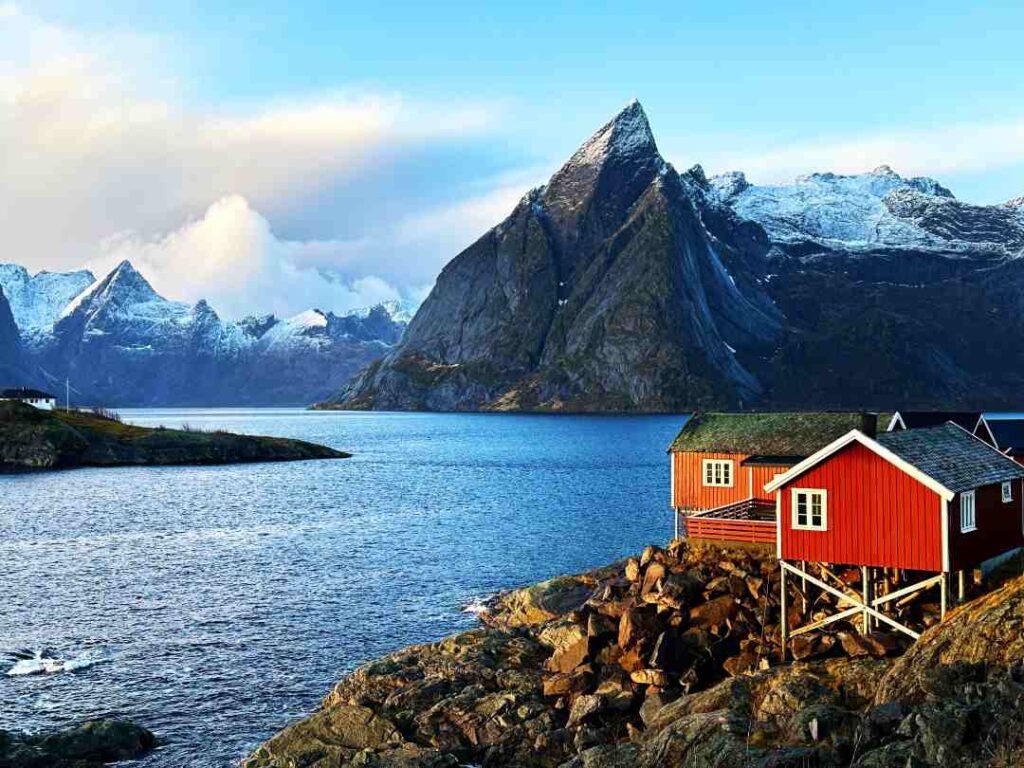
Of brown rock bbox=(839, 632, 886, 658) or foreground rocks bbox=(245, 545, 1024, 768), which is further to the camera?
brown rock bbox=(839, 632, 886, 658)

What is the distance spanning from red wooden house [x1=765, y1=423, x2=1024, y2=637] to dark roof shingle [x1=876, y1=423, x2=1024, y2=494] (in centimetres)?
6

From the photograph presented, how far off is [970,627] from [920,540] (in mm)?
7500

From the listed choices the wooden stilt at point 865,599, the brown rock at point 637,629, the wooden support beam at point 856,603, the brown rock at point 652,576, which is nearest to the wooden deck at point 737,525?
the brown rock at point 652,576

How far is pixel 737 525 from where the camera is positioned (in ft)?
132

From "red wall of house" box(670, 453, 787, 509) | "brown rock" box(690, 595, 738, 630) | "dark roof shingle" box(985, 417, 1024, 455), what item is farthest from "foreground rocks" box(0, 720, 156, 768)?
"dark roof shingle" box(985, 417, 1024, 455)

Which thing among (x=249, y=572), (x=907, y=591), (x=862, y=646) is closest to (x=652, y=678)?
(x=862, y=646)

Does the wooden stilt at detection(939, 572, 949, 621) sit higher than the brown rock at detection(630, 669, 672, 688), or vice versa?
the wooden stilt at detection(939, 572, 949, 621)

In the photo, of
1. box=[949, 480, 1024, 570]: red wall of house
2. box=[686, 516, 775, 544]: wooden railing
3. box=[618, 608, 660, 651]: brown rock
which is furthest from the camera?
box=[686, 516, 775, 544]: wooden railing

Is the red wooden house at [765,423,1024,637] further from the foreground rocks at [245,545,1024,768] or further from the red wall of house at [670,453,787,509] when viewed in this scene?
the red wall of house at [670,453,787,509]

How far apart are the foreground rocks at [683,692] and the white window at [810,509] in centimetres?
390

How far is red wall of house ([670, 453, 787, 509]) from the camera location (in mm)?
47750

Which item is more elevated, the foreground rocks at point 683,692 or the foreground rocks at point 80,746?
the foreground rocks at point 683,692

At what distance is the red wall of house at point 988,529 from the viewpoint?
103ft

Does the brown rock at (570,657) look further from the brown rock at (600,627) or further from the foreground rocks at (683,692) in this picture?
the brown rock at (600,627)
